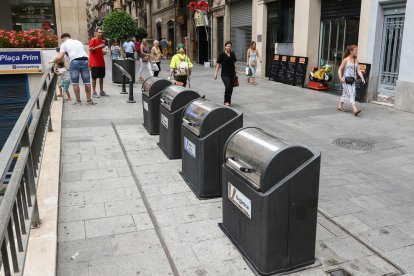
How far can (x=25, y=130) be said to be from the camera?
3.51m

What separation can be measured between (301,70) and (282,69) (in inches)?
53.8

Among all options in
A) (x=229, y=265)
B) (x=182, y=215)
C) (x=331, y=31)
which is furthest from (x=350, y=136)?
(x=331, y=31)

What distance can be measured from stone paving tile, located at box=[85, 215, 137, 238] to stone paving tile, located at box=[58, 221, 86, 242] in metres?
0.05

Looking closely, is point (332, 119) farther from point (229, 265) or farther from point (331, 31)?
point (229, 265)

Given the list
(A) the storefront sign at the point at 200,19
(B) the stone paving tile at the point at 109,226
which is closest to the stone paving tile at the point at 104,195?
(B) the stone paving tile at the point at 109,226

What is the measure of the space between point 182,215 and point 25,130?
1844 mm

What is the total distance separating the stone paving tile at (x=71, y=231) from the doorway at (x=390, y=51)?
9.70 m

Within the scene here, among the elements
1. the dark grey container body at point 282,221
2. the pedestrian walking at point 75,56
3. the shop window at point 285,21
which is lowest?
the dark grey container body at point 282,221

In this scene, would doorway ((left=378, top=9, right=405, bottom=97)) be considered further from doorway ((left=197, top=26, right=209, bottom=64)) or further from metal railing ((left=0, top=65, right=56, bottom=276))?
doorway ((left=197, top=26, right=209, bottom=64))

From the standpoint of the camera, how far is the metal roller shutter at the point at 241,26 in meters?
20.2

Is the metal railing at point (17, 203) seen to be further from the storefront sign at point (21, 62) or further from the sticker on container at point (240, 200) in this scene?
the storefront sign at point (21, 62)

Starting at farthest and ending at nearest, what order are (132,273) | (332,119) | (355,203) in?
(332,119), (355,203), (132,273)

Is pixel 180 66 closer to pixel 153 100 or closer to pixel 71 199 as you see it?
pixel 153 100

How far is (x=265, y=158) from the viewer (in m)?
3.02
